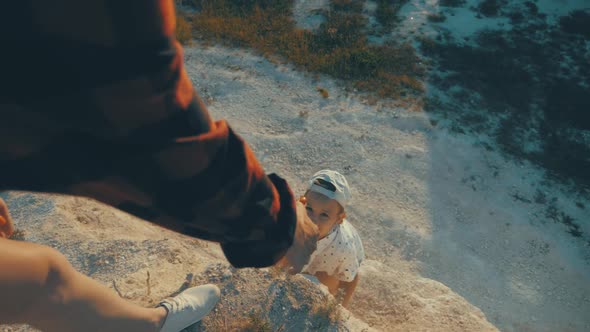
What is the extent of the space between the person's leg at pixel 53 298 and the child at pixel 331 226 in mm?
1533

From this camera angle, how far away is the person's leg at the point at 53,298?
152cm

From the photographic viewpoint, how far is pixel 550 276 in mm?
5449

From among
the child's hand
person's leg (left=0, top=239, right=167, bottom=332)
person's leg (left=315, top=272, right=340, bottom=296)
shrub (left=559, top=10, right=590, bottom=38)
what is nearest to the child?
person's leg (left=315, top=272, right=340, bottom=296)

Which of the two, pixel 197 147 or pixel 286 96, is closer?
pixel 197 147

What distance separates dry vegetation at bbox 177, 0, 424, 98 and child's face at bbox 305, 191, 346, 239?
462 cm

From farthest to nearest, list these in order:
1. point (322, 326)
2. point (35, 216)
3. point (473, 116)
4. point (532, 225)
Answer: point (473, 116), point (532, 225), point (35, 216), point (322, 326)

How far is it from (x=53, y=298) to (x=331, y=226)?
7.06ft

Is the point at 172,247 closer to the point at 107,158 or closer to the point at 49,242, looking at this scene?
the point at 49,242

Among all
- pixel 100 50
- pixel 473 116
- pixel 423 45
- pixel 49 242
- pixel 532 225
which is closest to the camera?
pixel 100 50

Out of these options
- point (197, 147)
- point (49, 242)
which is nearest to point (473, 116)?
point (49, 242)

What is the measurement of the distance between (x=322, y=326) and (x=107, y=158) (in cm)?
227

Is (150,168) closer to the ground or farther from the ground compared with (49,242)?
farther from the ground

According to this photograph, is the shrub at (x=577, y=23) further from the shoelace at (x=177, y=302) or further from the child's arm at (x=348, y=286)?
the shoelace at (x=177, y=302)

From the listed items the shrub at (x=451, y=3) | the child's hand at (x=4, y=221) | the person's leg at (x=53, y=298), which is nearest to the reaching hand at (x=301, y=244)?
the person's leg at (x=53, y=298)
